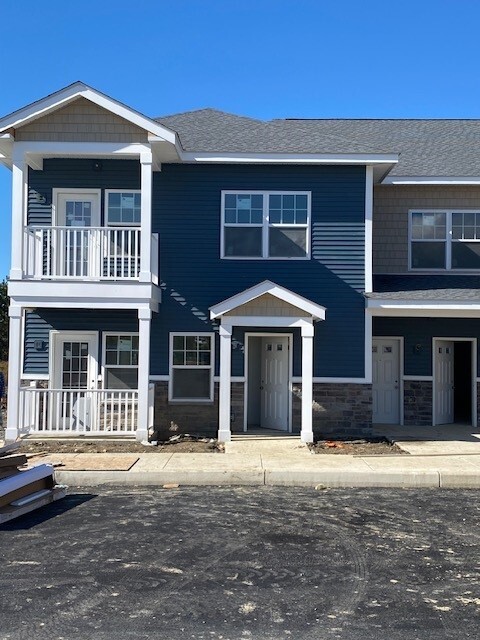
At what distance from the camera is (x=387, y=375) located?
1455cm

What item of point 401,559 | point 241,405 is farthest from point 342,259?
point 401,559

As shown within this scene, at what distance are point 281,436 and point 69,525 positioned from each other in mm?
6366

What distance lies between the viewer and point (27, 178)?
1285cm

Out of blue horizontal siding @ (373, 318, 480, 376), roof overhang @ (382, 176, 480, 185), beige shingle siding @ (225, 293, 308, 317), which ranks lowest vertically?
blue horizontal siding @ (373, 318, 480, 376)

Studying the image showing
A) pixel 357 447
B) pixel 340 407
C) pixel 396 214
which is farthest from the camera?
pixel 396 214

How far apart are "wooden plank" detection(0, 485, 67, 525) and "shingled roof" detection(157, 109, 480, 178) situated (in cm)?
756

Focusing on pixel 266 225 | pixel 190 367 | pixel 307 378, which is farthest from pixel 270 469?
pixel 266 225

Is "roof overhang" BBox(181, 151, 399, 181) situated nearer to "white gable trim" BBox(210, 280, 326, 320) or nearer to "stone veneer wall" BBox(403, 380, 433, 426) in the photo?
"white gable trim" BBox(210, 280, 326, 320)

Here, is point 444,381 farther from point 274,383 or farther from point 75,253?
point 75,253

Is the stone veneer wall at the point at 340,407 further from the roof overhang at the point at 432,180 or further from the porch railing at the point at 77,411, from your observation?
the roof overhang at the point at 432,180

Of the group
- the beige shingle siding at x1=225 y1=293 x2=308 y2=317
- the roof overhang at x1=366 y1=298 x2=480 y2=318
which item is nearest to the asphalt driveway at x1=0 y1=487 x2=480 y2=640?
the beige shingle siding at x1=225 y1=293 x2=308 y2=317

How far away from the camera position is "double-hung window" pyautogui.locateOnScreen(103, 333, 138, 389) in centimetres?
1340

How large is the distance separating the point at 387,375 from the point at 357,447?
322cm

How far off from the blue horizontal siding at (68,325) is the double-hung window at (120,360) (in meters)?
0.17
